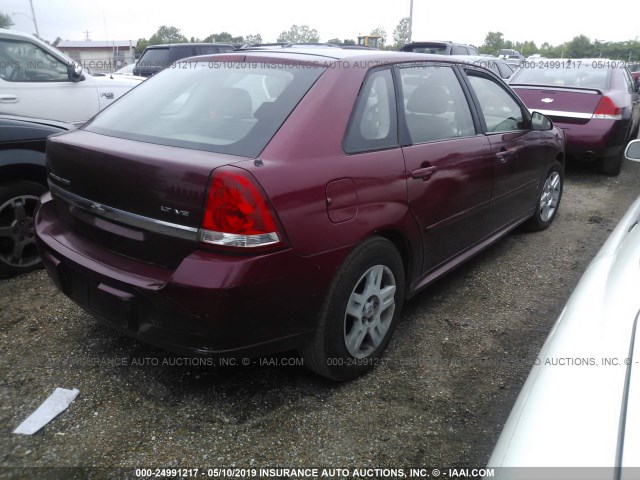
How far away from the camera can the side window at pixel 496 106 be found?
3.69 metres

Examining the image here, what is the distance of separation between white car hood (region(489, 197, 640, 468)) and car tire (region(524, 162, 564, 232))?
3275 mm

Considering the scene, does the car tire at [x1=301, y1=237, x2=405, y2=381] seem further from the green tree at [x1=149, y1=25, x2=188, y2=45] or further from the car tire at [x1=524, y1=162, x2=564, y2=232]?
the green tree at [x1=149, y1=25, x2=188, y2=45]

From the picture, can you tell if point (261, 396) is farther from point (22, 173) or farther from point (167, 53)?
point (167, 53)

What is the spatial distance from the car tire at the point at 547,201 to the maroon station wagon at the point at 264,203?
1.92 m

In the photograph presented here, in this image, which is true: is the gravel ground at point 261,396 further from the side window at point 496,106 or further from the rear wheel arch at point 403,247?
the side window at point 496,106

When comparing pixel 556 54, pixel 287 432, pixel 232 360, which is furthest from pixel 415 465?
pixel 556 54

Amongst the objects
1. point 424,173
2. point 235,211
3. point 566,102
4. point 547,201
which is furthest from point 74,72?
point 566,102

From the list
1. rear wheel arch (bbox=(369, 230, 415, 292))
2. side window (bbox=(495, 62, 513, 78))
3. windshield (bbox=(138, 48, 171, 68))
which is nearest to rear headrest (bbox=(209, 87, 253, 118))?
rear wheel arch (bbox=(369, 230, 415, 292))

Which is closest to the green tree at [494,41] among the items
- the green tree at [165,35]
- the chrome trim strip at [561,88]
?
the green tree at [165,35]

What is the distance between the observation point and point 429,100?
3.14 m

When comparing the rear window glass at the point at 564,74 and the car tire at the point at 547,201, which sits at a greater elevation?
the rear window glass at the point at 564,74

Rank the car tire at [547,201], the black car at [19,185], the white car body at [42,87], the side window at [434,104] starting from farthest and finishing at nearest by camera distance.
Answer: the white car body at [42,87], the car tire at [547,201], the black car at [19,185], the side window at [434,104]

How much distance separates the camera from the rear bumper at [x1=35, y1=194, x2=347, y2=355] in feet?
6.62

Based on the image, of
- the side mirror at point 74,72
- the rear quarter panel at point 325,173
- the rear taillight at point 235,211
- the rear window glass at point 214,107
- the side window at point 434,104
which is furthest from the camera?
the side mirror at point 74,72
